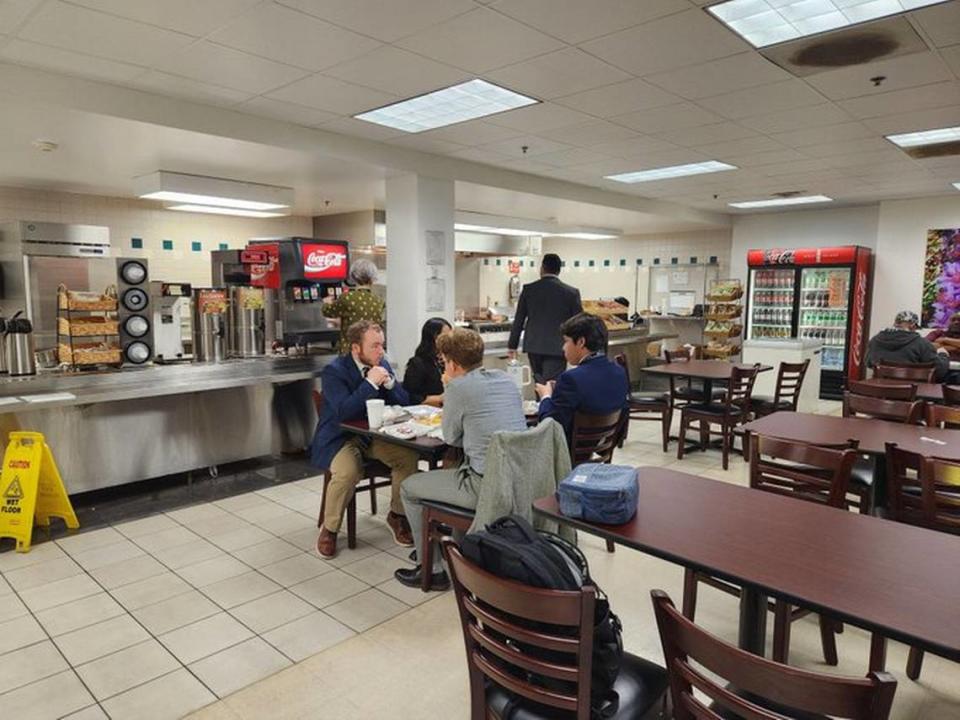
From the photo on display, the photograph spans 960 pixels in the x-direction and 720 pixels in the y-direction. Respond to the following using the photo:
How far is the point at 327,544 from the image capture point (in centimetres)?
378

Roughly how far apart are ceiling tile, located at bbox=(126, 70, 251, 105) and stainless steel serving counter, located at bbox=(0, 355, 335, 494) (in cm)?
201

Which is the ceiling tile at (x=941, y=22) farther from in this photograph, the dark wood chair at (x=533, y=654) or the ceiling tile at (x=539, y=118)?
the dark wood chair at (x=533, y=654)

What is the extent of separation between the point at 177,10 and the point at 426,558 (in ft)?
9.76

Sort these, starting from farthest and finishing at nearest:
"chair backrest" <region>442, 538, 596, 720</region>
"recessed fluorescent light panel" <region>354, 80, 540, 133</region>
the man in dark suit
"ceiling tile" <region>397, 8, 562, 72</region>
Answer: the man in dark suit
"recessed fluorescent light panel" <region>354, 80, 540, 133</region>
"ceiling tile" <region>397, 8, 562, 72</region>
"chair backrest" <region>442, 538, 596, 720</region>

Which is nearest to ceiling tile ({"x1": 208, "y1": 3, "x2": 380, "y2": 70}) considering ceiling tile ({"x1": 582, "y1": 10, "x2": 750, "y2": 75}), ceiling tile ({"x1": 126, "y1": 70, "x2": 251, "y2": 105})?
ceiling tile ({"x1": 126, "y1": 70, "x2": 251, "y2": 105})

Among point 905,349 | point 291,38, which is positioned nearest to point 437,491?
point 291,38

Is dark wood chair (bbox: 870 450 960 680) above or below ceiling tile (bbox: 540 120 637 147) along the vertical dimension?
below

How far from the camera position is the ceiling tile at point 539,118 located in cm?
466

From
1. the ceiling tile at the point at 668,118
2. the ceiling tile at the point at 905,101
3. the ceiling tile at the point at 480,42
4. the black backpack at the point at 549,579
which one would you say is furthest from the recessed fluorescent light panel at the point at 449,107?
the black backpack at the point at 549,579

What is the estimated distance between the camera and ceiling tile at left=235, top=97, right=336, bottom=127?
454cm

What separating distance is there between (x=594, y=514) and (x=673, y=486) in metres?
0.54

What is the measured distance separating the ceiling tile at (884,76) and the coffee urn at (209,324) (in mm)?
4722

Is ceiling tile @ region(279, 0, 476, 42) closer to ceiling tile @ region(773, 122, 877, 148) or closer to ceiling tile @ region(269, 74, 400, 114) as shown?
ceiling tile @ region(269, 74, 400, 114)

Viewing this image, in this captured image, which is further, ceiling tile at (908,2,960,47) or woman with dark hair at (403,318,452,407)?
woman with dark hair at (403,318,452,407)
